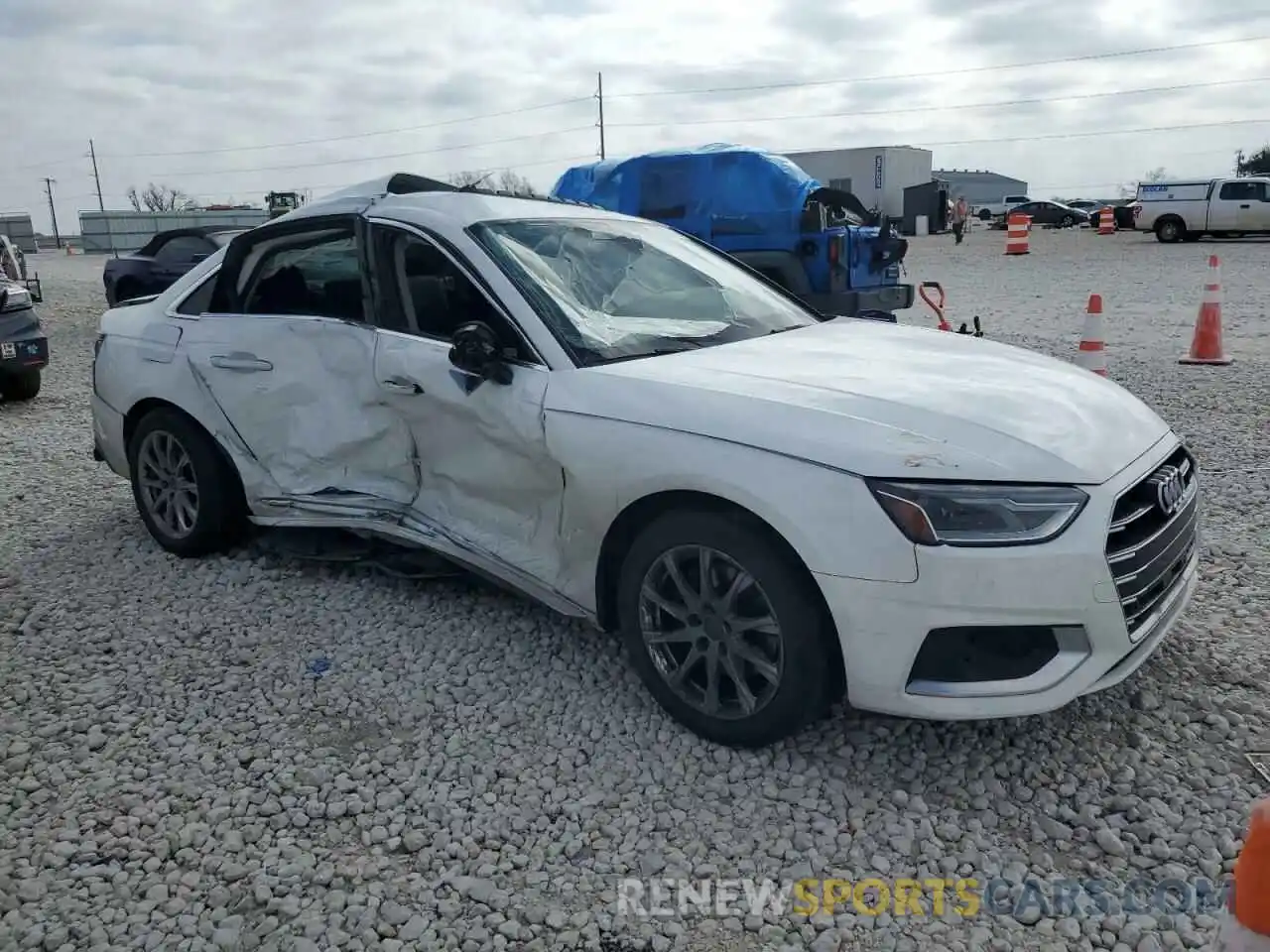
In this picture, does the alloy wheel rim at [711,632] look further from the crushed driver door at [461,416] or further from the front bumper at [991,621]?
the crushed driver door at [461,416]

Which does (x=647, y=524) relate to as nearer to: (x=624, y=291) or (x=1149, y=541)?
(x=624, y=291)

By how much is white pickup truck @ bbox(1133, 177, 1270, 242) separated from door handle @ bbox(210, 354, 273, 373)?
30.4 m

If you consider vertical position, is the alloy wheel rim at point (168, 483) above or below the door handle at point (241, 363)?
below

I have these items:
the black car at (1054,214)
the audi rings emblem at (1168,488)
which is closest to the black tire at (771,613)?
the audi rings emblem at (1168,488)

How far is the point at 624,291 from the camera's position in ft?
12.4

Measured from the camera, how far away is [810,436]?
8.93 ft

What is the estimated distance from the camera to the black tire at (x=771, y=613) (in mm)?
2738

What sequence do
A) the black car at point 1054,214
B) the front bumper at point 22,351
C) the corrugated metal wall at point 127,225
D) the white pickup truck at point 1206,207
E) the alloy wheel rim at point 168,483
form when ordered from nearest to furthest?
the alloy wheel rim at point 168,483 → the front bumper at point 22,351 → the white pickup truck at point 1206,207 → the black car at point 1054,214 → the corrugated metal wall at point 127,225

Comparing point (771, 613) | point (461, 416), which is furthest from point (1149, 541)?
point (461, 416)

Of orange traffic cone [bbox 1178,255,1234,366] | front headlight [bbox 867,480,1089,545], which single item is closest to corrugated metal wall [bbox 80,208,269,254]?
orange traffic cone [bbox 1178,255,1234,366]

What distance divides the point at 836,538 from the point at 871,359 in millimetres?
946

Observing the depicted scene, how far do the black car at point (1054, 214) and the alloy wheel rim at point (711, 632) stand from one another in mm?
48994

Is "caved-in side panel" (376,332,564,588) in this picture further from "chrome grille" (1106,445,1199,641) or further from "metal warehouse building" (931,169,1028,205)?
"metal warehouse building" (931,169,1028,205)

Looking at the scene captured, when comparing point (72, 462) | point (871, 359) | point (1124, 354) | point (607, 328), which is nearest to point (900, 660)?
point (871, 359)
